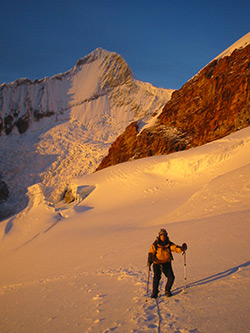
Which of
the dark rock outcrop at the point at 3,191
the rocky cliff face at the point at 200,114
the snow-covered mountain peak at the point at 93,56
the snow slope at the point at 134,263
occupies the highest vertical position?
the snow-covered mountain peak at the point at 93,56

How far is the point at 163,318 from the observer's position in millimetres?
3525

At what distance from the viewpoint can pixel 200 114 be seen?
3123 centimetres

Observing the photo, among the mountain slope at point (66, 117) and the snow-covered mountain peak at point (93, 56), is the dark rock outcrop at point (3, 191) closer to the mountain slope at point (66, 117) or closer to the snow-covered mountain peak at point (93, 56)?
the mountain slope at point (66, 117)

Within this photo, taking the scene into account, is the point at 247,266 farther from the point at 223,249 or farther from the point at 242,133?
the point at 242,133

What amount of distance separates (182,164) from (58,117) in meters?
45.2

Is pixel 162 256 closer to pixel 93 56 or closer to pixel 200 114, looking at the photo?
pixel 200 114

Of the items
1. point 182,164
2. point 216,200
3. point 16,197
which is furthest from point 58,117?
point 216,200

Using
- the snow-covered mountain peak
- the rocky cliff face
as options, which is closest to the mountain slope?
the snow-covered mountain peak

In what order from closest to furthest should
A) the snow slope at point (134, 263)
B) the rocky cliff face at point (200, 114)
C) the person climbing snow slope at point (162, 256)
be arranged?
the snow slope at point (134, 263) → the person climbing snow slope at point (162, 256) → the rocky cliff face at point (200, 114)

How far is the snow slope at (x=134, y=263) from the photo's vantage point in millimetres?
3652

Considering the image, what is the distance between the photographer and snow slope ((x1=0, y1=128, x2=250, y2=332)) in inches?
144

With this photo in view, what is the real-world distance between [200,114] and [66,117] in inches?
1378

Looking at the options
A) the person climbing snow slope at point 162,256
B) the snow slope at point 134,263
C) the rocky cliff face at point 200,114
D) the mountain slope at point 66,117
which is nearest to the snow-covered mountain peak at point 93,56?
the mountain slope at point 66,117

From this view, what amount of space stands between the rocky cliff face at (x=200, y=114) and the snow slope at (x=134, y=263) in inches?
410
